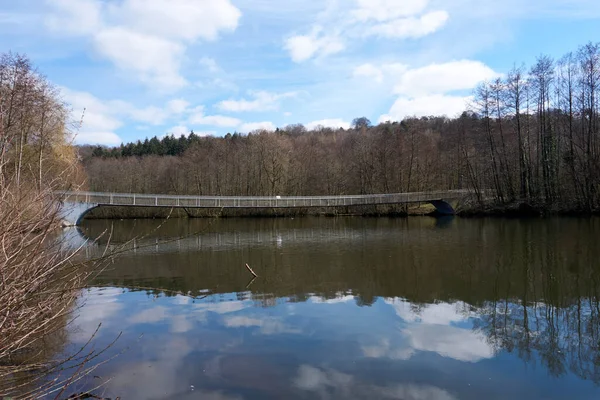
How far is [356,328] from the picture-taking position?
771cm

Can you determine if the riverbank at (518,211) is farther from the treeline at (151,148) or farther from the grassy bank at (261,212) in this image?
the treeline at (151,148)

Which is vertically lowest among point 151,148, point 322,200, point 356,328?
point 356,328

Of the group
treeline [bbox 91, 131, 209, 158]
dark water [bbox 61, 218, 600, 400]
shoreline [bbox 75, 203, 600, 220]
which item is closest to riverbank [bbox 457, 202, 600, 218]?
shoreline [bbox 75, 203, 600, 220]

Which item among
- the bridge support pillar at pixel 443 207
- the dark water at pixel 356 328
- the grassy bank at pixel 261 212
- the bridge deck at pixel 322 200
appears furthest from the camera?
the grassy bank at pixel 261 212

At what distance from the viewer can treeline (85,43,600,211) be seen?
121 feet

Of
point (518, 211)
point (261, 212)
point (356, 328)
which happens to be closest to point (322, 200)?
point (261, 212)

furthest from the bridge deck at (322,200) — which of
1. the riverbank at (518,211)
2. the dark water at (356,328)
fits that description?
the dark water at (356,328)

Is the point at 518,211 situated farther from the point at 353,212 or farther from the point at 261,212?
the point at 261,212

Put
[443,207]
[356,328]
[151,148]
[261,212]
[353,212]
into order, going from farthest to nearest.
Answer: [151,148]
[261,212]
[353,212]
[443,207]
[356,328]

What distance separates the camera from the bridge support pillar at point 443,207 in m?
44.9

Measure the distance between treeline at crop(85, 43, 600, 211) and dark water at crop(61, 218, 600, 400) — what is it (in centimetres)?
2627

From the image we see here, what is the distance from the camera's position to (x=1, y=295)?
2.87m

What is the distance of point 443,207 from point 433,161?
699 centimetres

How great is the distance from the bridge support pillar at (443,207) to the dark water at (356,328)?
30.2 meters
